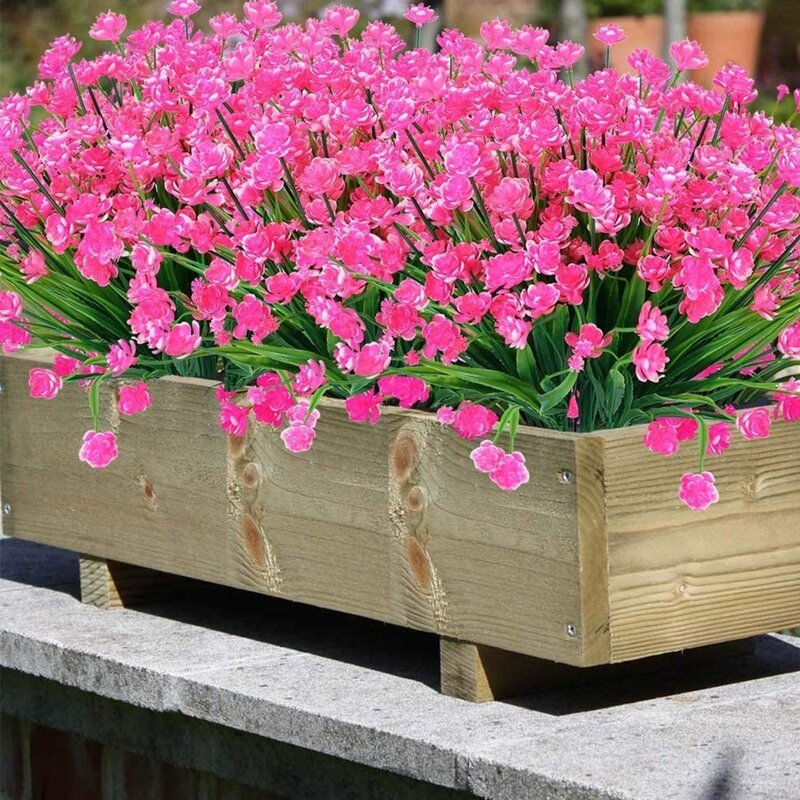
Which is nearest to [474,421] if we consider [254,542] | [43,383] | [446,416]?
[446,416]

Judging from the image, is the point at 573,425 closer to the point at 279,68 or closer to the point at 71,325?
the point at 279,68

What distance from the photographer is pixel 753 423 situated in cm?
220

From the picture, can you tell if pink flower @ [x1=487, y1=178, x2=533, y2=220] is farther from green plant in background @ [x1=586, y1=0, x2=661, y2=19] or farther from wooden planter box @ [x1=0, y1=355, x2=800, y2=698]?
green plant in background @ [x1=586, y1=0, x2=661, y2=19]

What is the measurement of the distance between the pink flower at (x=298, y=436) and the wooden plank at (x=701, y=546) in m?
0.44

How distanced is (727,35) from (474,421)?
10976 mm

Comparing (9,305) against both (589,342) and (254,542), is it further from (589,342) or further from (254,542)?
(589,342)

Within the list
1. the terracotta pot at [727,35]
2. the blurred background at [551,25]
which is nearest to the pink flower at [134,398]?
the blurred background at [551,25]

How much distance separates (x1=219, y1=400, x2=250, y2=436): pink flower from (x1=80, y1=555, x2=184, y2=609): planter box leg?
46cm

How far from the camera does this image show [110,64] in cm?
279

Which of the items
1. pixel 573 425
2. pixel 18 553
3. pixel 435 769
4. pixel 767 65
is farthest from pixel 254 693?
pixel 767 65

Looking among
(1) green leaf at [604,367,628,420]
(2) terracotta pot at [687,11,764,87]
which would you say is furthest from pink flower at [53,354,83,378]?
(2) terracotta pot at [687,11,764,87]

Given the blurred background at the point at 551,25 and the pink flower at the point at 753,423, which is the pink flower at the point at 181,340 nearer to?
the pink flower at the point at 753,423

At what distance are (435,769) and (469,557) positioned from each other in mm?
282

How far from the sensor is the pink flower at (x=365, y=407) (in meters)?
2.30
